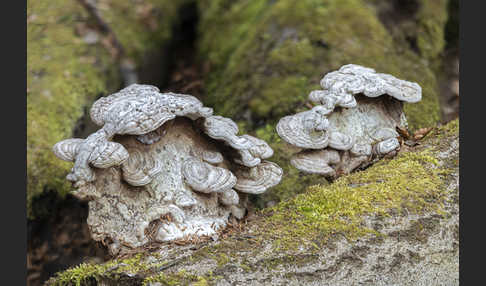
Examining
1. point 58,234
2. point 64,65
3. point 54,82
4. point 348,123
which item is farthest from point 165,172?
point 64,65

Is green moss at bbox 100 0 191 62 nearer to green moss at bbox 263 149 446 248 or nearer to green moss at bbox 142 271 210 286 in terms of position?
green moss at bbox 263 149 446 248

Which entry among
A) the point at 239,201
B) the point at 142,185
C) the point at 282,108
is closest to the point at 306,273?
the point at 239,201

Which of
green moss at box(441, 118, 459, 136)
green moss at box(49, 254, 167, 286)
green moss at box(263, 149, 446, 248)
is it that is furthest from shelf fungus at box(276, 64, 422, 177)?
green moss at box(49, 254, 167, 286)

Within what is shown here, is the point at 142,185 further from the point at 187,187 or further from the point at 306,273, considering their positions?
the point at 306,273

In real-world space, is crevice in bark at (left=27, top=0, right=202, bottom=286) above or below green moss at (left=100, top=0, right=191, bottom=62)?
below

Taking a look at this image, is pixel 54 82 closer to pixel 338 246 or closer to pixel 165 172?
pixel 165 172
